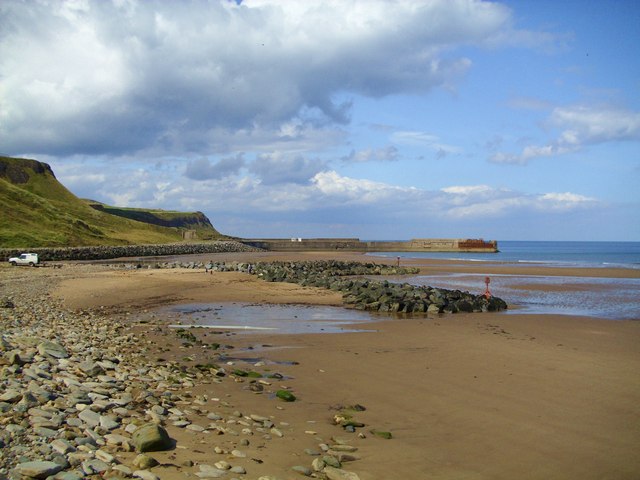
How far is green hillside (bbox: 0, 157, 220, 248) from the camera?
69.3 metres

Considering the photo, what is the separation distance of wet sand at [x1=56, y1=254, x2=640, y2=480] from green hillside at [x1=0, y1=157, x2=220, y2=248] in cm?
6150

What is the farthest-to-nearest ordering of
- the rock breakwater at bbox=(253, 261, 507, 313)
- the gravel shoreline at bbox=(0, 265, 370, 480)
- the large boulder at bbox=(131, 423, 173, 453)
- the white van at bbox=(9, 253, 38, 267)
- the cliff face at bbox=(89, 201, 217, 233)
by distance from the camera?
the cliff face at bbox=(89, 201, 217, 233)
the white van at bbox=(9, 253, 38, 267)
the rock breakwater at bbox=(253, 261, 507, 313)
the large boulder at bbox=(131, 423, 173, 453)
the gravel shoreline at bbox=(0, 265, 370, 480)

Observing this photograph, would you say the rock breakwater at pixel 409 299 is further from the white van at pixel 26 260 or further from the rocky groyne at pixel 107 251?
the rocky groyne at pixel 107 251

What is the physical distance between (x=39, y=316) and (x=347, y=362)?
34.7ft

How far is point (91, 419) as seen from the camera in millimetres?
6488

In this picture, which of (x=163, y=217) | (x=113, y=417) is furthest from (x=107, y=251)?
(x=163, y=217)

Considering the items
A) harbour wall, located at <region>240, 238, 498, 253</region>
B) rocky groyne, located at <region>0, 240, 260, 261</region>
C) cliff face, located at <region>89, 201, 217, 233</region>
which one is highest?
cliff face, located at <region>89, 201, 217, 233</region>

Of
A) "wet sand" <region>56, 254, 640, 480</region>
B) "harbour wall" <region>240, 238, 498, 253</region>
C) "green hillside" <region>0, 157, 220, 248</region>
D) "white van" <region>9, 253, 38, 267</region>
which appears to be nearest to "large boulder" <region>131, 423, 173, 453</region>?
"wet sand" <region>56, 254, 640, 480</region>

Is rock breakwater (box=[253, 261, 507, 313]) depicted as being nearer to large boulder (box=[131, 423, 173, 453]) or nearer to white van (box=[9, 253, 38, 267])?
large boulder (box=[131, 423, 173, 453])

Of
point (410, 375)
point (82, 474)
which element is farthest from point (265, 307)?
point (82, 474)

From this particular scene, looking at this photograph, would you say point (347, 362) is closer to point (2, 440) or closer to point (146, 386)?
point (146, 386)

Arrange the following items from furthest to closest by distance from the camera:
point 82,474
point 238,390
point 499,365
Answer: point 499,365 → point 238,390 → point 82,474

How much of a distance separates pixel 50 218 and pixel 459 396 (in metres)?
82.2

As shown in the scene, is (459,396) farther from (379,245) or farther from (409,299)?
(379,245)
